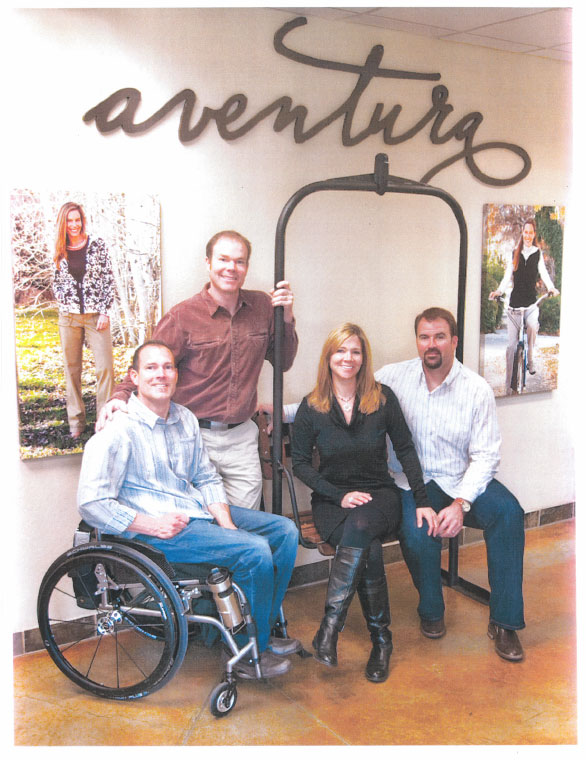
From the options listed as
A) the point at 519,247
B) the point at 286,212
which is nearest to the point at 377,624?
the point at 286,212

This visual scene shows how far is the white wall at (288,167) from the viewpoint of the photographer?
2965 millimetres

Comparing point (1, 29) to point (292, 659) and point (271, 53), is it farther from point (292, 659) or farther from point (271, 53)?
point (292, 659)

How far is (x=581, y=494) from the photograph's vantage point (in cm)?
302

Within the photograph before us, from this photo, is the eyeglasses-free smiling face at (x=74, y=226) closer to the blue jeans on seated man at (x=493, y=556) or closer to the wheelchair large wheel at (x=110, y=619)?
the wheelchair large wheel at (x=110, y=619)

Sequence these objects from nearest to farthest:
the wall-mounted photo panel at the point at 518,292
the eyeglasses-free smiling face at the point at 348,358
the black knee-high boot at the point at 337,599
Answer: the black knee-high boot at the point at 337,599 < the eyeglasses-free smiling face at the point at 348,358 < the wall-mounted photo panel at the point at 518,292

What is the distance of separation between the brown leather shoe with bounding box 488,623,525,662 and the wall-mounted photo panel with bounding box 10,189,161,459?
206 cm

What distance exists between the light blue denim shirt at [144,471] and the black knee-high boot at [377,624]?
0.73m

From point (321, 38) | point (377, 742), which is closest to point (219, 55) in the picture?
point (321, 38)

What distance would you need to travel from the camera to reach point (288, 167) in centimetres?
361

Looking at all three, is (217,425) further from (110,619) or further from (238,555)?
(110,619)

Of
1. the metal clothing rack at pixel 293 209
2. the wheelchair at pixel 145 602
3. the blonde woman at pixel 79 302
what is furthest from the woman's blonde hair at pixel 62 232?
the wheelchair at pixel 145 602

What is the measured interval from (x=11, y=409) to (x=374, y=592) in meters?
1.69

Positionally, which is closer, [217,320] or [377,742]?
[377,742]
